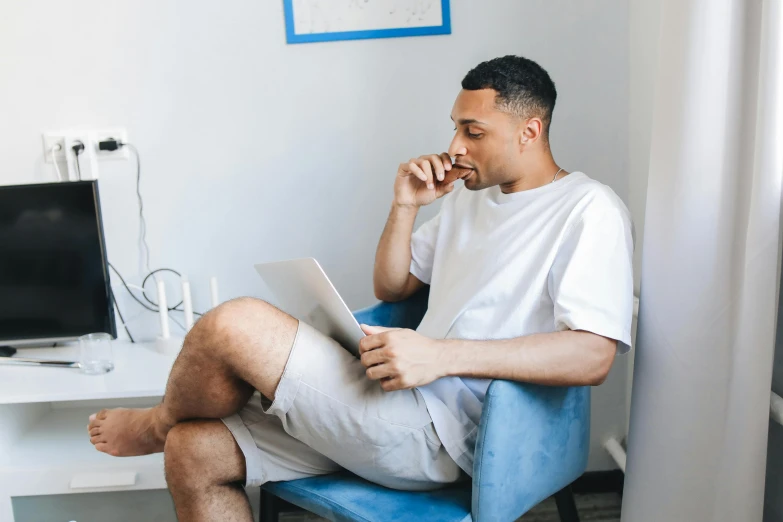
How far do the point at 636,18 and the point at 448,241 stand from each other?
0.82 m

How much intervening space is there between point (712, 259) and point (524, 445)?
17.5 inches

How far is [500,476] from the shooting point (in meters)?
1.26

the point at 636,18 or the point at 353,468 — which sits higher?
the point at 636,18

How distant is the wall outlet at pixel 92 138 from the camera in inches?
81.2

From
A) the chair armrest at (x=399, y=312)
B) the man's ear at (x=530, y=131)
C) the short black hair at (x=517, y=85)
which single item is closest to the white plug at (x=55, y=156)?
the chair armrest at (x=399, y=312)

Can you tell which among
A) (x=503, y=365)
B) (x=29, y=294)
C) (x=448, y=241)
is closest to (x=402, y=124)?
(x=448, y=241)

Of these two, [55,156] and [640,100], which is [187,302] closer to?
[55,156]

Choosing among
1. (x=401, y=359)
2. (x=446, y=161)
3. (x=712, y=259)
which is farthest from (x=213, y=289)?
(x=712, y=259)

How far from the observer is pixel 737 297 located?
3.90 feet

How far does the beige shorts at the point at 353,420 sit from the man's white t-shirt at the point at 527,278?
0.04 m

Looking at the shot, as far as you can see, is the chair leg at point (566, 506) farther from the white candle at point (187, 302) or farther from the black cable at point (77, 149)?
the black cable at point (77, 149)

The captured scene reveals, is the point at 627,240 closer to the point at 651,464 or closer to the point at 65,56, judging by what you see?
the point at 651,464

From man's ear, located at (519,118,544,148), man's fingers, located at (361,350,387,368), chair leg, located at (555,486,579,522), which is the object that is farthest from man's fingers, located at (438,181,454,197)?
chair leg, located at (555,486,579,522)

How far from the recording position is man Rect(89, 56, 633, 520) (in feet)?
4.16
